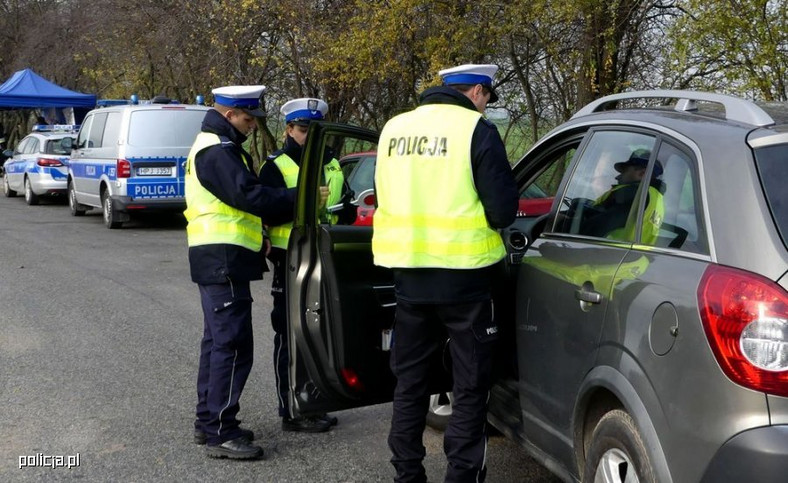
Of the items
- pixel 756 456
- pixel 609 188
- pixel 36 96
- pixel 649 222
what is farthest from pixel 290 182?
pixel 36 96

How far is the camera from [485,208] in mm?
3826

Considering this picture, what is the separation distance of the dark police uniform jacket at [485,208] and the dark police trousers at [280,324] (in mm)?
1501

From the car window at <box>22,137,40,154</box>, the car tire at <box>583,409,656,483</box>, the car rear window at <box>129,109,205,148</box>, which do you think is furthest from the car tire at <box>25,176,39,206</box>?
the car tire at <box>583,409,656,483</box>

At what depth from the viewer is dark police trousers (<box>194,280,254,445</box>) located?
486 cm

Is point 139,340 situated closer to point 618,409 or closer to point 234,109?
point 234,109

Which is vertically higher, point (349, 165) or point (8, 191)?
point (349, 165)

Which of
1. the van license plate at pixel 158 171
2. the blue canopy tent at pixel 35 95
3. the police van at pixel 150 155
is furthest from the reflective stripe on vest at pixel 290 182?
the blue canopy tent at pixel 35 95

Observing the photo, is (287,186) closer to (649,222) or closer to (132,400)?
(132,400)

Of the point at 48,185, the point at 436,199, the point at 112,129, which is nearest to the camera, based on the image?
the point at 436,199

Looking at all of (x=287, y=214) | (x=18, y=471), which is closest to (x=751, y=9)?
(x=287, y=214)

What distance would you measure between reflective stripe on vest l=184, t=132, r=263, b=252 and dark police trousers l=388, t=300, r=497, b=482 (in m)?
1.16

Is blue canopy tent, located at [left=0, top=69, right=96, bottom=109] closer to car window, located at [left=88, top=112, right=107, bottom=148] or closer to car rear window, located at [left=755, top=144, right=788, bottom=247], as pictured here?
car window, located at [left=88, top=112, right=107, bottom=148]

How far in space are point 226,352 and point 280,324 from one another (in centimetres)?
49

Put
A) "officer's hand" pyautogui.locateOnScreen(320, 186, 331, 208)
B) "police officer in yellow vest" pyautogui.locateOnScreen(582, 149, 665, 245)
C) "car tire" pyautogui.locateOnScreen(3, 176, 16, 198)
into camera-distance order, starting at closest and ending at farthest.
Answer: "police officer in yellow vest" pyautogui.locateOnScreen(582, 149, 665, 245), "officer's hand" pyautogui.locateOnScreen(320, 186, 331, 208), "car tire" pyautogui.locateOnScreen(3, 176, 16, 198)
